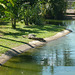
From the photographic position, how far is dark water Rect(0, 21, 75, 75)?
32.6ft

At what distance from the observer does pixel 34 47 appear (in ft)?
49.8

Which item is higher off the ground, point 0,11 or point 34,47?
point 0,11

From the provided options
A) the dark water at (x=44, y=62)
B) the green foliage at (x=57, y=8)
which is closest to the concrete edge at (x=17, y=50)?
the dark water at (x=44, y=62)

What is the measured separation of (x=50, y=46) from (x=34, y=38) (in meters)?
1.95

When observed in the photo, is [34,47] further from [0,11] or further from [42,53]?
[0,11]

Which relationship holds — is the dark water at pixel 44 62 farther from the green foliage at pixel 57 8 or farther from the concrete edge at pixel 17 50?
the green foliage at pixel 57 8

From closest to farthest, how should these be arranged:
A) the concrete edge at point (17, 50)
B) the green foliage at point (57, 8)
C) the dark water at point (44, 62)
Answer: the dark water at point (44, 62), the concrete edge at point (17, 50), the green foliage at point (57, 8)

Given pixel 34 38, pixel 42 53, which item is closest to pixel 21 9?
pixel 34 38

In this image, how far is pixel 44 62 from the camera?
11.5 meters

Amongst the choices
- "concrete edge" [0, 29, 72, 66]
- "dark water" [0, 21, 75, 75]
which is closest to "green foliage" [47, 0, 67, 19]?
"concrete edge" [0, 29, 72, 66]

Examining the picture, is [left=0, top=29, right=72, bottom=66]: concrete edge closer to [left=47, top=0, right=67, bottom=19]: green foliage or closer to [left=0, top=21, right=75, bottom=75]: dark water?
[left=0, top=21, right=75, bottom=75]: dark water

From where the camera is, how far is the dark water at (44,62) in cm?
995

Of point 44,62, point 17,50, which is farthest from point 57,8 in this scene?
point 44,62

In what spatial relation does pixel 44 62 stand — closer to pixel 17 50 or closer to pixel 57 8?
pixel 17 50
